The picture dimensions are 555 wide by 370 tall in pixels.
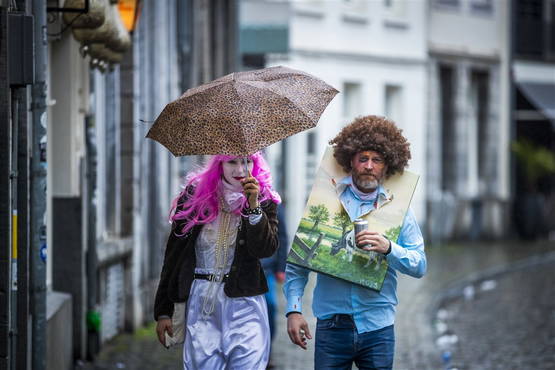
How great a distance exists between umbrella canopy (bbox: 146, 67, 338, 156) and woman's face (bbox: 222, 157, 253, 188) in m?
0.27

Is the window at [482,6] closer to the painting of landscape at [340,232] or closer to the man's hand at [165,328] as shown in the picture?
the painting of landscape at [340,232]

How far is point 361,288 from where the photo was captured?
20.6 feet

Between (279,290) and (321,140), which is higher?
(321,140)

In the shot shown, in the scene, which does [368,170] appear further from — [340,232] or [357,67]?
[357,67]

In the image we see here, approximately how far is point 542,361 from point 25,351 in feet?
16.3

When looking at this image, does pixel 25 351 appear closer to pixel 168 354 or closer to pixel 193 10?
pixel 168 354

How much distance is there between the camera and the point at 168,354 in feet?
36.8

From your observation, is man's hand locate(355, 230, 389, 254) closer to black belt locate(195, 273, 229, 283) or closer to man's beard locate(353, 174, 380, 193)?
man's beard locate(353, 174, 380, 193)

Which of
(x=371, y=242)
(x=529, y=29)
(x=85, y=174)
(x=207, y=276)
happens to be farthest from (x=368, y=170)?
(x=529, y=29)

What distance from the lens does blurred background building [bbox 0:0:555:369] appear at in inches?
303

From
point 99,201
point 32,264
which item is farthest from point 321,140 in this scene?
point 32,264

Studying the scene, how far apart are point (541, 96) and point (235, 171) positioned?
1141 inches

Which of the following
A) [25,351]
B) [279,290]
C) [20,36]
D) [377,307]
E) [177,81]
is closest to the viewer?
[377,307]

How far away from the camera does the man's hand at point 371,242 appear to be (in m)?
6.02
